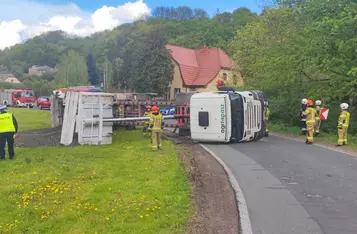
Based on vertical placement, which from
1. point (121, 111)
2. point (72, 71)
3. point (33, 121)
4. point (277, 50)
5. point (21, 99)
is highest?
point (72, 71)

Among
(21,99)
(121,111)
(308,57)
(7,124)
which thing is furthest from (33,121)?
(21,99)

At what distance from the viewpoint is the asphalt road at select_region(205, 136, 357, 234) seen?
236 inches

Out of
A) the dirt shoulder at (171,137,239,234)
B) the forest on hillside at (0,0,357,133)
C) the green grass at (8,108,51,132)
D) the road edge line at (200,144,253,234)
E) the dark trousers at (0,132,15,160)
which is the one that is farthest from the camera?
the green grass at (8,108,51,132)

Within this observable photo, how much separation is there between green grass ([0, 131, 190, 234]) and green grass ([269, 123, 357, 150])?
7.54 m

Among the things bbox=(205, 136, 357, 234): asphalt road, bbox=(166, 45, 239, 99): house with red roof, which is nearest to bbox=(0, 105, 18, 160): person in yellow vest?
bbox=(205, 136, 357, 234): asphalt road

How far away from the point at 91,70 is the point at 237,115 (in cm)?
7817

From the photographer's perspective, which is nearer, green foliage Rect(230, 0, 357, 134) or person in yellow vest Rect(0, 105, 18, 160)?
person in yellow vest Rect(0, 105, 18, 160)

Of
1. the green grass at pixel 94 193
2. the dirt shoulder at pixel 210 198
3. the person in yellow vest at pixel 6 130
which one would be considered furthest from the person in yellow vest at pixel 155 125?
the person in yellow vest at pixel 6 130

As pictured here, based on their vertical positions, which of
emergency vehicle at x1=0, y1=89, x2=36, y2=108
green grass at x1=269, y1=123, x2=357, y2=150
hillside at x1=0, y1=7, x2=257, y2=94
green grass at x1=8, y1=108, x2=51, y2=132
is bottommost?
green grass at x1=269, y1=123, x2=357, y2=150

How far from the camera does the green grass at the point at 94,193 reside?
5957 millimetres

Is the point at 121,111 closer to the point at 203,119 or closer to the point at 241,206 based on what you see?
the point at 203,119

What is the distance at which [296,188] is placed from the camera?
819cm

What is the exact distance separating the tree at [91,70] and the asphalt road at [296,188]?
76924 mm

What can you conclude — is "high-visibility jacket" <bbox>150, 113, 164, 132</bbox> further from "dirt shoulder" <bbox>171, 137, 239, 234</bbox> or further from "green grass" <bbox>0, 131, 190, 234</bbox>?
"dirt shoulder" <bbox>171, 137, 239, 234</bbox>
